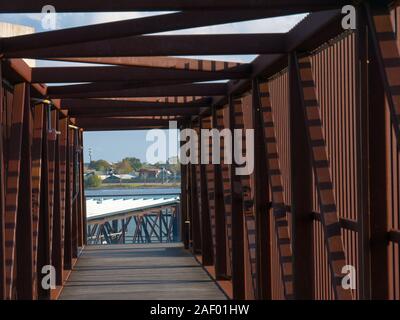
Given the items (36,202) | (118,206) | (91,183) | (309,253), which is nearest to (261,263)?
(309,253)

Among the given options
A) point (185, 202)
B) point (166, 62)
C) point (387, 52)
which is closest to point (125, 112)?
point (185, 202)

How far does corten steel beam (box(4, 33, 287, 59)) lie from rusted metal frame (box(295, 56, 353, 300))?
21.1 inches

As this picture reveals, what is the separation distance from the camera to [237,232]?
51.7 feet

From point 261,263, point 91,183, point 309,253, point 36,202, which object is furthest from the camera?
point 91,183

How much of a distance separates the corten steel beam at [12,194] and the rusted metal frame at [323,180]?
4.05 meters

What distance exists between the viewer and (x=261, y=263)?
42.4 ft

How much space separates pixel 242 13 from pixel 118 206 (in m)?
36.5

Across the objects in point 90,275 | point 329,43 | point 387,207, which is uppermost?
point 329,43

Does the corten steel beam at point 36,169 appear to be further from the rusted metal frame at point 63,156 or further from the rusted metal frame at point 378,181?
the rusted metal frame at point 378,181

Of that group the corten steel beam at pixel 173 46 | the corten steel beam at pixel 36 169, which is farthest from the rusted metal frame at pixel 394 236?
the corten steel beam at pixel 36 169

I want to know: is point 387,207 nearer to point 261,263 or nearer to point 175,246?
point 261,263

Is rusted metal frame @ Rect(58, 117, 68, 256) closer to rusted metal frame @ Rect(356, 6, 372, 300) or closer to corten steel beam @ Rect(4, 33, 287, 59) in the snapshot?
corten steel beam @ Rect(4, 33, 287, 59)

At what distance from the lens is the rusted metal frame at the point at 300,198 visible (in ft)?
33.4

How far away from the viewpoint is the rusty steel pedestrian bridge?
7.18 m
